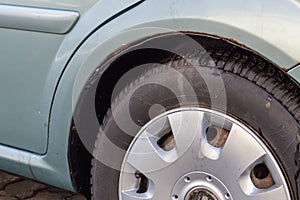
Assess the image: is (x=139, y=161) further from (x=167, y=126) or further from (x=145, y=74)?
(x=145, y=74)

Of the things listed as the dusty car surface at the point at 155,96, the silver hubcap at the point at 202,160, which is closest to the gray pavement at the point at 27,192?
the dusty car surface at the point at 155,96

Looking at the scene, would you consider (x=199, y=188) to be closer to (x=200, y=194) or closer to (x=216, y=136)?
(x=200, y=194)

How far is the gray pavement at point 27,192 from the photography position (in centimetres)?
272

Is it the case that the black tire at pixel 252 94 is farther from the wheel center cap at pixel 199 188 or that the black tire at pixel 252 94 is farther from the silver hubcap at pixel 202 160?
the wheel center cap at pixel 199 188

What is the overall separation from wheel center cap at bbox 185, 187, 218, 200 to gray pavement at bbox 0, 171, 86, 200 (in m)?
0.98

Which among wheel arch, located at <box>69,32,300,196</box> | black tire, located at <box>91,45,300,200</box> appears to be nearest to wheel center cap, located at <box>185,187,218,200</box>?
black tire, located at <box>91,45,300,200</box>

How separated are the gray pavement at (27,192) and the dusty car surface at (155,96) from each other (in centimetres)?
56

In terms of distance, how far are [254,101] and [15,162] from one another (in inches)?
41.5

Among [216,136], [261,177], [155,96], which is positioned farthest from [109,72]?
[261,177]

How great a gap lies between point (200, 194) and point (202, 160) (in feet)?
Result: 0.41

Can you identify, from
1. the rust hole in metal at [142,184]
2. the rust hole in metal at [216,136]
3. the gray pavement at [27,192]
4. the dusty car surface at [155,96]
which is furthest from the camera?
the gray pavement at [27,192]

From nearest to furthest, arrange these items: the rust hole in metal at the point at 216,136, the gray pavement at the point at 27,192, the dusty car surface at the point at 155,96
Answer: the dusty car surface at the point at 155,96, the rust hole in metal at the point at 216,136, the gray pavement at the point at 27,192

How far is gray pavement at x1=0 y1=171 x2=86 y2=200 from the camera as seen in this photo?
2719mm

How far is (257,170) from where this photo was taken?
176 cm
